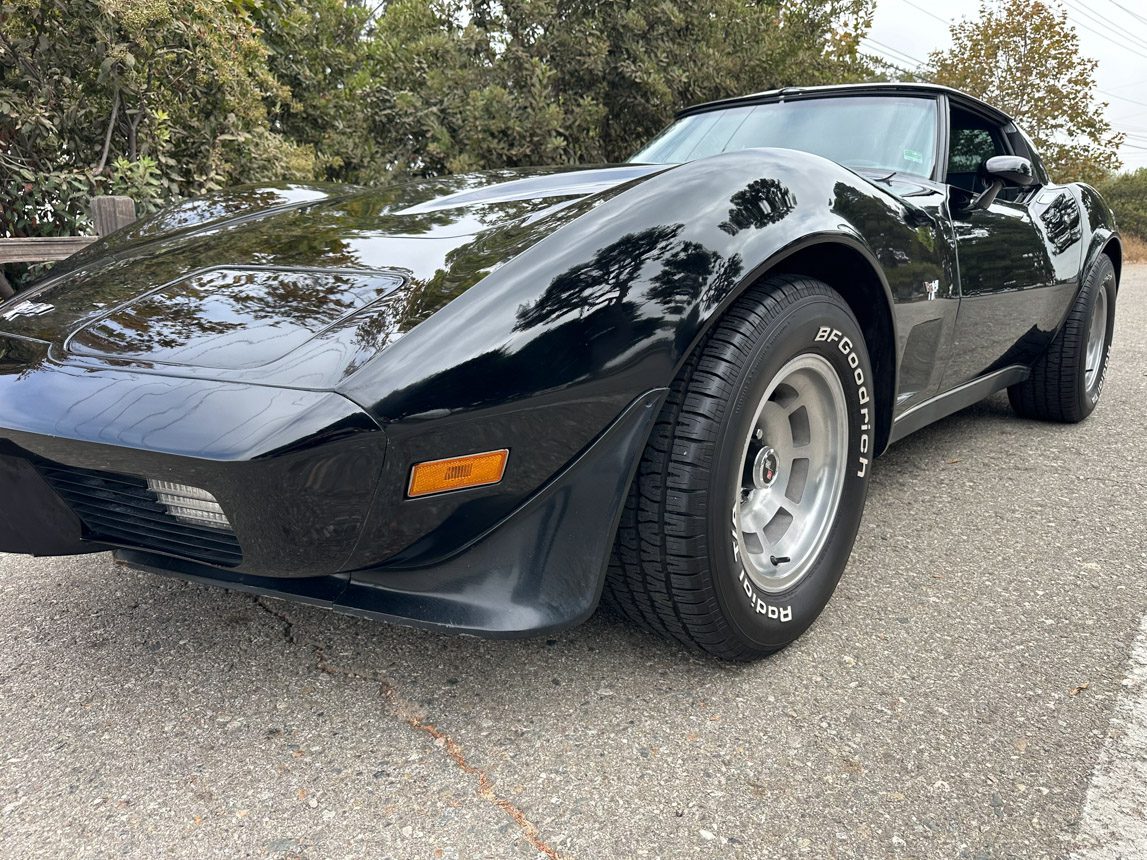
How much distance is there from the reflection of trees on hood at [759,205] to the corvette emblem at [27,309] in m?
1.38

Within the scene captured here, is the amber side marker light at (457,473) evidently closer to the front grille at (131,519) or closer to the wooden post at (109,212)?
the front grille at (131,519)

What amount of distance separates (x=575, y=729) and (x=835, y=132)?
207 centimetres

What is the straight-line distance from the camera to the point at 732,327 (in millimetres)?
1627

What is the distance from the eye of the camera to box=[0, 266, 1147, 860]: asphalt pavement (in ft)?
4.34

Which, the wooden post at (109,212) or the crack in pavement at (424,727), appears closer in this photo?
the crack in pavement at (424,727)

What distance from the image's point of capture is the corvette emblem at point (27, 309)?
1748mm

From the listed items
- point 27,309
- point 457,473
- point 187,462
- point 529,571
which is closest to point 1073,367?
point 529,571

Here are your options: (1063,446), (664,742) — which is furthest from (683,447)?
(1063,446)

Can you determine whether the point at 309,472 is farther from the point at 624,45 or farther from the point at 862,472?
the point at 624,45

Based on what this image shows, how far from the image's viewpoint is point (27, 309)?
70.0 inches

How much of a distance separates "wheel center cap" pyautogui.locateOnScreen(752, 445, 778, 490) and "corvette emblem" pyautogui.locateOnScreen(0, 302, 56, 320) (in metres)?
1.49

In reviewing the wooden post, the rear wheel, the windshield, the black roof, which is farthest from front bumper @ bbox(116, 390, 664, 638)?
the wooden post

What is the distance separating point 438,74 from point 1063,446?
7.02 metres

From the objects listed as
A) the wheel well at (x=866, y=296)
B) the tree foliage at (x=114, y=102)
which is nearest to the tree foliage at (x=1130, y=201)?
the tree foliage at (x=114, y=102)
